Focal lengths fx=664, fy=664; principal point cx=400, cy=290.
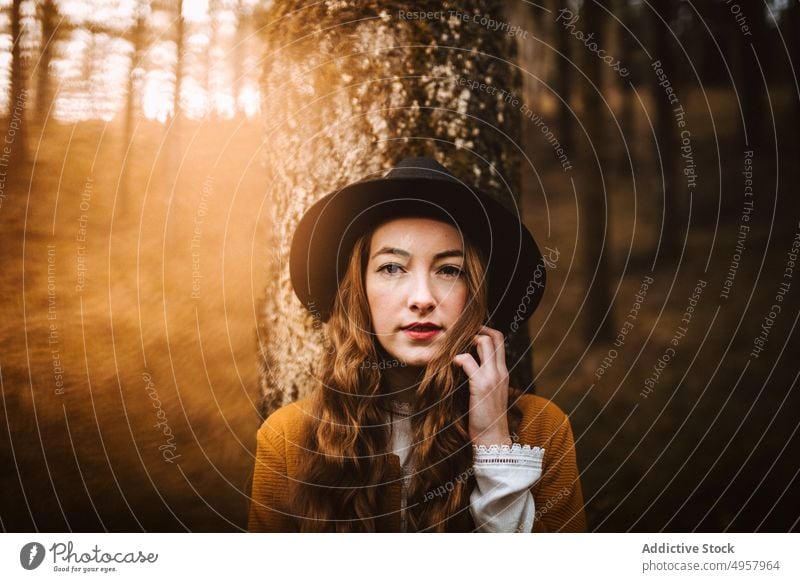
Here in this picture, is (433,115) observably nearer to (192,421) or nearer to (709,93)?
(709,93)

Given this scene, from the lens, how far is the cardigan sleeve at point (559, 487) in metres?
1.64

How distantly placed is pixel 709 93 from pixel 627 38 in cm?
28

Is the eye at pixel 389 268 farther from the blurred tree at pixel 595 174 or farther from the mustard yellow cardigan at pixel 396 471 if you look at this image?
the blurred tree at pixel 595 174

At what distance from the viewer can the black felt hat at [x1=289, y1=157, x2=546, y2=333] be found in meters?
1.59

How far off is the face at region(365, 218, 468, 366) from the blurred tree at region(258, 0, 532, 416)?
215 mm

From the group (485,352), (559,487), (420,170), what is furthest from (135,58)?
(559,487)

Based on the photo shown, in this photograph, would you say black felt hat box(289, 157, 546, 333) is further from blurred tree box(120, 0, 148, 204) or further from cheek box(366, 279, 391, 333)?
blurred tree box(120, 0, 148, 204)

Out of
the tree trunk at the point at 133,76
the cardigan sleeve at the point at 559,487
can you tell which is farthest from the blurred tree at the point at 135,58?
the cardigan sleeve at the point at 559,487

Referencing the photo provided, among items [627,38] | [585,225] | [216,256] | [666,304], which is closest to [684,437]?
[666,304]

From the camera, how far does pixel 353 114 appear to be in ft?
5.70

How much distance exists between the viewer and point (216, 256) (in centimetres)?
176

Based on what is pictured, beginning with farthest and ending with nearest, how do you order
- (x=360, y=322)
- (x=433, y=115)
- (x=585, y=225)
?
(x=585, y=225) → (x=433, y=115) → (x=360, y=322)

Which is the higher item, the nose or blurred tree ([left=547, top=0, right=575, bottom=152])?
blurred tree ([left=547, top=0, right=575, bottom=152])

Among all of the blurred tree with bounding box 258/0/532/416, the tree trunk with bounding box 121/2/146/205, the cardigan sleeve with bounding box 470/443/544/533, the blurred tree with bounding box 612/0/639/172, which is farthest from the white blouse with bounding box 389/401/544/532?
the tree trunk with bounding box 121/2/146/205
